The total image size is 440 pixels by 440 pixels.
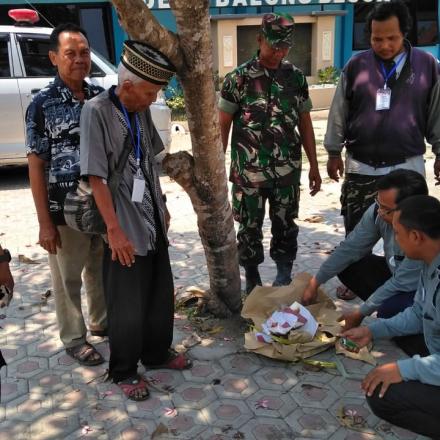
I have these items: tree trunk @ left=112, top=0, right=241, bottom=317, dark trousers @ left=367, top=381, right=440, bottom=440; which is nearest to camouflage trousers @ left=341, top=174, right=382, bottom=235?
tree trunk @ left=112, top=0, right=241, bottom=317

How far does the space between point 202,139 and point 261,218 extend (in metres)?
0.92

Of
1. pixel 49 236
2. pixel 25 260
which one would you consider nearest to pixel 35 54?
pixel 25 260

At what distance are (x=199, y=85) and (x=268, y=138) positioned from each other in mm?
786

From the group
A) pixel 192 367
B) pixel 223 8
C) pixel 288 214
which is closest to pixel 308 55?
pixel 223 8

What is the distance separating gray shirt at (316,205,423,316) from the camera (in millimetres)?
2715

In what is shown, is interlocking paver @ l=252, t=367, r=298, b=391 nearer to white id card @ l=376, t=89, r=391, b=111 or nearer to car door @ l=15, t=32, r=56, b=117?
white id card @ l=376, t=89, r=391, b=111

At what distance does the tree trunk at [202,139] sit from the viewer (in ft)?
8.27

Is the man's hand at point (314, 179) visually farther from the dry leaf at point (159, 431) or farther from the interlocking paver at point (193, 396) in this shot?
the dry leaf at point (159, 431)

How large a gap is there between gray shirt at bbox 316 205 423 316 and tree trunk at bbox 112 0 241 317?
60cm

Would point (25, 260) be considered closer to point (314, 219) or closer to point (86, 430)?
point (86, 430)

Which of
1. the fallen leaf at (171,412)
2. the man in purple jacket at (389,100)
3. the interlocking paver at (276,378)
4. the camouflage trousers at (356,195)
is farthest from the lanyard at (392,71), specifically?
the fallen leaf at (171,412)

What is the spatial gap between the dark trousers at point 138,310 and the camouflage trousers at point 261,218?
0.97 m

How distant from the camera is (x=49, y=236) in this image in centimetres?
269

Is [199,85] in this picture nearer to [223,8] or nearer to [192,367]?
[192,367]
